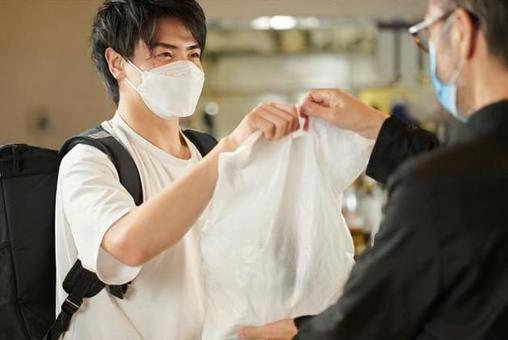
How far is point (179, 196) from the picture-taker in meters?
1.32

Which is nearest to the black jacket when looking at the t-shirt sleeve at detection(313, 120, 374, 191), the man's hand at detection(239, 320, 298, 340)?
the man's hand at detection(239, 320, 298, 340)

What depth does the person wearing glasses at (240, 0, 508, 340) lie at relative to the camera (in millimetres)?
880

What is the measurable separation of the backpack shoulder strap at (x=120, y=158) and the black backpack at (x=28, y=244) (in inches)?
0.6

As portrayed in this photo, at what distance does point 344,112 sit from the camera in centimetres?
143

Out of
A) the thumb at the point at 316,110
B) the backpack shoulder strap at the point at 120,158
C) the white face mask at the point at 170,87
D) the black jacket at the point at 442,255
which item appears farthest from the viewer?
the white face mask at the point at 170,87

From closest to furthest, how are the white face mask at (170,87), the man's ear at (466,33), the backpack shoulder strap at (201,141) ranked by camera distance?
the man's ear at (466,33), the white face mask at (170,87), the backpack shoulder strap at (201,141)

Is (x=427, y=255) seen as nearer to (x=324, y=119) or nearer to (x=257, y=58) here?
(x=324, y=119)

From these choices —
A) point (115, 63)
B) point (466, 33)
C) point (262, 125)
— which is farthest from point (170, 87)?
point (466, 33)

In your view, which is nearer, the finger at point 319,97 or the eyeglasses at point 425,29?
the eyeglasses at point 425,29

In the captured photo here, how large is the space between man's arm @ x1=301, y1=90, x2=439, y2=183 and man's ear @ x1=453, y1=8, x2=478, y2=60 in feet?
1.35

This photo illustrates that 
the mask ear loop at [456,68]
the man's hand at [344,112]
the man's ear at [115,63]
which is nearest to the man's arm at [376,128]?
the man's hand at [344,112]

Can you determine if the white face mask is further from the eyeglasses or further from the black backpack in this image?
the eyeglasses

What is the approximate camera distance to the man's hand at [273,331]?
4.47 feet

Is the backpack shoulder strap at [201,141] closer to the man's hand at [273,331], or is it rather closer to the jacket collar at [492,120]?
the man's hand at [273,331]
